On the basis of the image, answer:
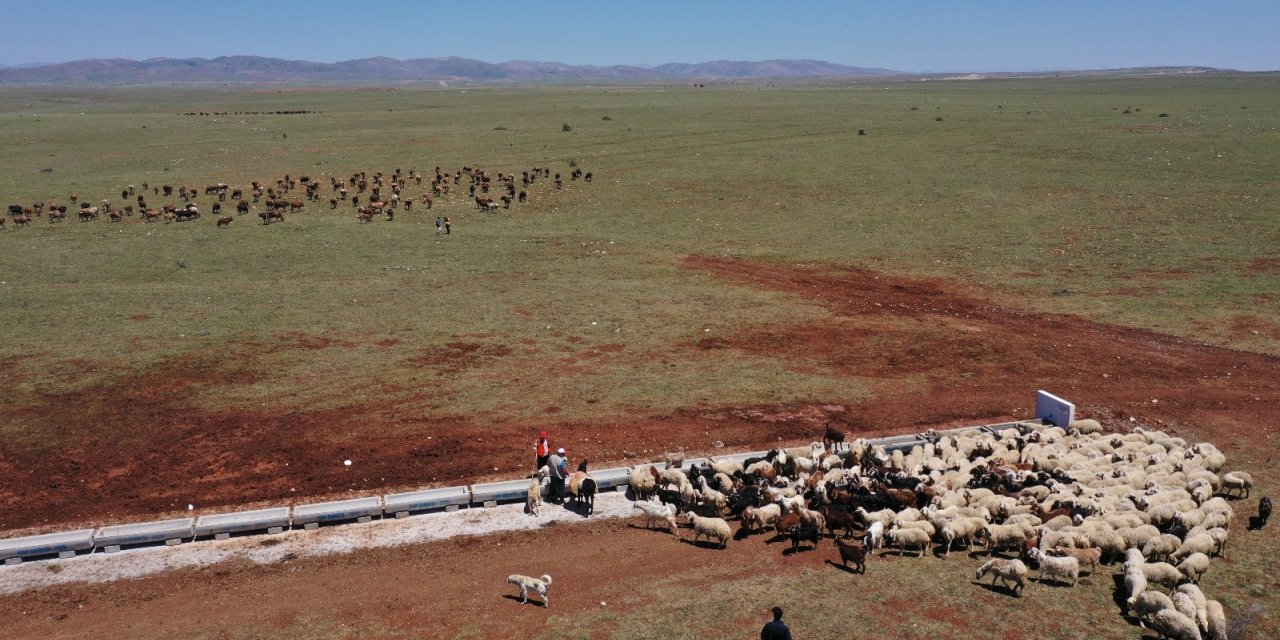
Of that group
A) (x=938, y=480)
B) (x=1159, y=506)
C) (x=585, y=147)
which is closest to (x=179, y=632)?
(x=938, y=480)

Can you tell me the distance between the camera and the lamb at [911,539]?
1363 cm

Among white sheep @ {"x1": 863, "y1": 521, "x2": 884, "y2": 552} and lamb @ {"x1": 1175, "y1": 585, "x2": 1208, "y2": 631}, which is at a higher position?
lamb @ {"x1": 1175, "y1": 585, "x2": 1208, "y2": 631}

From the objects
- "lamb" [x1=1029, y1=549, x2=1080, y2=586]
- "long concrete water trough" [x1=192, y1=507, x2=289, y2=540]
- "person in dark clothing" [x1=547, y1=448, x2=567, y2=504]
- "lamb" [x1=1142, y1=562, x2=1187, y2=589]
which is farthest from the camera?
"person in dark clothing" [x1=547, y1=448, x2=567, y2=504]

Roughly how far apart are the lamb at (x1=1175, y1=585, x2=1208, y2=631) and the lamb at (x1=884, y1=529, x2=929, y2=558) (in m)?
3.45

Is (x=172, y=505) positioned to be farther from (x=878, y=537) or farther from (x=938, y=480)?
(x=938, y=480)

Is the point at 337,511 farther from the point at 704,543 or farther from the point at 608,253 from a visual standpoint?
the point at 608,253

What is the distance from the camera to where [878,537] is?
45.3ft

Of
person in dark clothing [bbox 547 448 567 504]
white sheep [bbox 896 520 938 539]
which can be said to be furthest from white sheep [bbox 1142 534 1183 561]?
person in dark clothing [bbox 547 448 567 504]

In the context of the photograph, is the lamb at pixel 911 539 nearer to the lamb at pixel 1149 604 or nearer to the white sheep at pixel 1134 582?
the white sheep at pixel 1134 582

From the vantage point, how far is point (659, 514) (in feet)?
48.4

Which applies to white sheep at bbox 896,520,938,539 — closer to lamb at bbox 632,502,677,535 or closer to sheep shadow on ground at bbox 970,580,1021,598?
sheep shadow on ground at bbox 970,580,1021,598

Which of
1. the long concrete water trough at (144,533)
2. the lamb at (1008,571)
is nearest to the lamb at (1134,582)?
the lamb at (1008,571)

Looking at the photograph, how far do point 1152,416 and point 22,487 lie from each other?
23.6 metres

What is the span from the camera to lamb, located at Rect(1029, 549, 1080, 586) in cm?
1248
